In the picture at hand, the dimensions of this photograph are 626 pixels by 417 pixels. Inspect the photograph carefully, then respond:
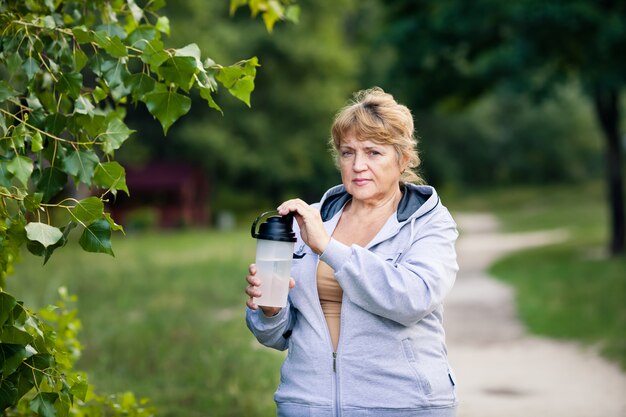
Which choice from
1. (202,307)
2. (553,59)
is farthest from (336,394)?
(553,59)

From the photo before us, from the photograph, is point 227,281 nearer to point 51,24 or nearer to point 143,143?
point 51,24

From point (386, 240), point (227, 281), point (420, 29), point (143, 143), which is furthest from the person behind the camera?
point (143, 143)

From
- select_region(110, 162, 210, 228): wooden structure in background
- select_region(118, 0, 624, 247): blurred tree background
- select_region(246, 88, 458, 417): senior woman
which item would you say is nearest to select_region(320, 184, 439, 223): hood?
select_region(246, 88, 458, 417): senior woman

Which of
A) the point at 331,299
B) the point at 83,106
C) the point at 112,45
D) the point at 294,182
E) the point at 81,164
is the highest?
the point at 294,182

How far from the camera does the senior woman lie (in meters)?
3.18

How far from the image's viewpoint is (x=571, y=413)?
7496mm

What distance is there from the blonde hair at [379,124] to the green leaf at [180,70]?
0.68m

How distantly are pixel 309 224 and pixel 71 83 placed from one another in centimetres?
89

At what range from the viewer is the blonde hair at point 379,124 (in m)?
3.42

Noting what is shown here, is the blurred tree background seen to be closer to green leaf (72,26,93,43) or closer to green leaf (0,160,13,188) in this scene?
green leaf (72,26,93,43)

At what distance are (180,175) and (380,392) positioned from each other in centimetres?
3876

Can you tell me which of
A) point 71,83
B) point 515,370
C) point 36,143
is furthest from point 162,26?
point 515,370

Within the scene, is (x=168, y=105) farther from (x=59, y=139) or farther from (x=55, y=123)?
(x=55, y=123)

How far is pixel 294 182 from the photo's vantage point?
153ft
